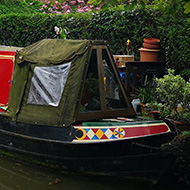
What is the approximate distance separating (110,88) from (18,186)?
2.19 meters

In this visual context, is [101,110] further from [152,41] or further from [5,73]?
[152,41]

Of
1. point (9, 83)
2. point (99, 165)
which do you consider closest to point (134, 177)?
point (99, 165)

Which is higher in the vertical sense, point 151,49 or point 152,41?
point 152,41

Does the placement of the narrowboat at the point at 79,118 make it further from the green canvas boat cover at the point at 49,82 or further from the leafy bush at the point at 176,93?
the leafy bush at the point at 176,93

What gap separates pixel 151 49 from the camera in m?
9.39

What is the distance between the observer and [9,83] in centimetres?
775

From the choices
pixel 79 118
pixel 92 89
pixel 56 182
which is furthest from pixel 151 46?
pixel 56 182

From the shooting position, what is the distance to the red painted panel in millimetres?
7758

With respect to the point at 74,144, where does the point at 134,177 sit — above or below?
below

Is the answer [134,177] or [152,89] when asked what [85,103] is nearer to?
[134,177]

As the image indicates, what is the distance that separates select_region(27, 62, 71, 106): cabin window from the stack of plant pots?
333cm

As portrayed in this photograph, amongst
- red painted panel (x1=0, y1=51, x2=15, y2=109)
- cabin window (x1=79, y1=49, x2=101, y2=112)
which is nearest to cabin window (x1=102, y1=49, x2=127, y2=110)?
cabin window (x1=79, y1=49, x2=101, y2=112)

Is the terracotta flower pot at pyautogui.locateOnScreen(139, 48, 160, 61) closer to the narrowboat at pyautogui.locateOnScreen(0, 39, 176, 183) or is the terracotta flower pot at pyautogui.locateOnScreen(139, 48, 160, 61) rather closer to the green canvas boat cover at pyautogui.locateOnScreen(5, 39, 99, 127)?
the narrowboat at pyautogui.locateOnScreen(0, 39, 176, 183)

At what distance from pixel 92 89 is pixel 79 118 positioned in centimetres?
A: 53
